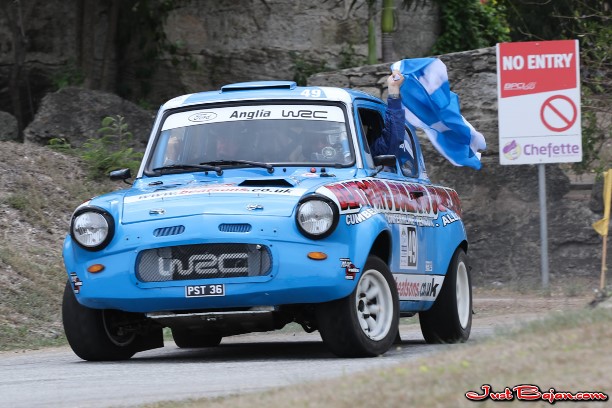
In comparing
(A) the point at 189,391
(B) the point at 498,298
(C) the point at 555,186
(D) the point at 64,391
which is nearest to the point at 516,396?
(A) the point at 189,391

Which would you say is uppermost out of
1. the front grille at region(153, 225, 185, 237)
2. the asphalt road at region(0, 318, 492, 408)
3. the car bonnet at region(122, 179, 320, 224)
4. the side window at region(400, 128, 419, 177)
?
the side window at region(400, 128, 419, 177)

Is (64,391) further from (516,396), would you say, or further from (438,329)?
(438,329)

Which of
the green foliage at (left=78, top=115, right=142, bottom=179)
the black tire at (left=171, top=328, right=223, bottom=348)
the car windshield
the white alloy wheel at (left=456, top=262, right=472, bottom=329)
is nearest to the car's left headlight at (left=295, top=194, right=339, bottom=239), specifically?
the car windshield

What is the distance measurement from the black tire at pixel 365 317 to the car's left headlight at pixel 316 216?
385 mm

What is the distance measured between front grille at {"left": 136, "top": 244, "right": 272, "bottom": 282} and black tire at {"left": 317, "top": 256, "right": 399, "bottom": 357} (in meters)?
0.52

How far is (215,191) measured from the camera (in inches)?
353

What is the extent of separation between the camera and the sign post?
52.7 ft

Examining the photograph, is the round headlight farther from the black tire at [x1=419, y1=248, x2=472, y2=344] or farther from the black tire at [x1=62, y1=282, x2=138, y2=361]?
the black tire at [x1=419, y1=248, x2=472, y2=344]

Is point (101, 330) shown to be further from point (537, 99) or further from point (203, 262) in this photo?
point (537, 99)

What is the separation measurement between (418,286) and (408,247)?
41cm

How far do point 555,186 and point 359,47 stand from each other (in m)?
5.96

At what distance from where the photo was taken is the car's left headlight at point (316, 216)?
8.52 metres

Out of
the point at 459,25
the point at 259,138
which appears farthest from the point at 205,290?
the point at 459,25

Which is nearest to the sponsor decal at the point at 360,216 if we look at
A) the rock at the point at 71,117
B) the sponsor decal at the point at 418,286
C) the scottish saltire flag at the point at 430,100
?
the sponsor decal at the point at 418,286
